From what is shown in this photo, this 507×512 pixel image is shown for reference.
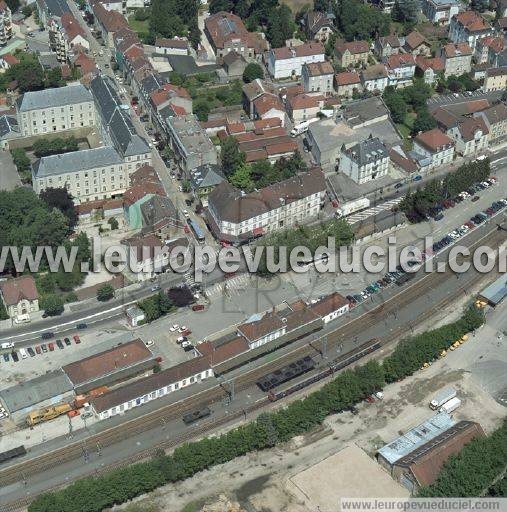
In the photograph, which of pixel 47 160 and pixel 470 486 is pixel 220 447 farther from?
pixel 47 160

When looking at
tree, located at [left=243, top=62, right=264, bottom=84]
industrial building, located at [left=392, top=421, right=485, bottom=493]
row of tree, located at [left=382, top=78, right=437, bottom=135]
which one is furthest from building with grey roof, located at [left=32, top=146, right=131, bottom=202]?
industrial building, located at [left=392, top=421, right=485, bottom=493]

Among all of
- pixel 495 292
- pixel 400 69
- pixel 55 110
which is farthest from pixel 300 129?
pixel 495 292

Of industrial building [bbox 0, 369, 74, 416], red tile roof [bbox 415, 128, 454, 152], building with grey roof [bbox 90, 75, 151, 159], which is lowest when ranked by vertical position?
industrial building [bbox 0, 369, 74, 416]

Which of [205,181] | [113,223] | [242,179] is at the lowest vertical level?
[113,223]

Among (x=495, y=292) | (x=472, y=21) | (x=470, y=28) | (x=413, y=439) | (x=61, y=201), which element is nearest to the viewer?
(x=413, y=439)

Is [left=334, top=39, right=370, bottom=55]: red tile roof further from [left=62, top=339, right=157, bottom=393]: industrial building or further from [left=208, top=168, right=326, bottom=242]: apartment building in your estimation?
[left=62, top=339, right=157, bottom=393]: industrial building

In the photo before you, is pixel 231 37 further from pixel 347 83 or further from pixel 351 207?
pixel 351 207
